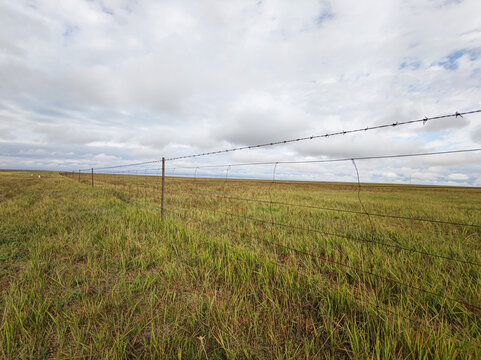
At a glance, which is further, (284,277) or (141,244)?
(141,244)

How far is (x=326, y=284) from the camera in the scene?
2627mm

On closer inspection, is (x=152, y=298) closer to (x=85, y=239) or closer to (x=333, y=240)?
(x=85, y=239)

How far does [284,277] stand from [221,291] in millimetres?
860

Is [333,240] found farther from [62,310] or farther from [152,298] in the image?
[62,310]

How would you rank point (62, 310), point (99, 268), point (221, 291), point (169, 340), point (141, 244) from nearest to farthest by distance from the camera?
point (169, 340)
point (62, 310)
point (221, 291)
point (99, 268)
point (141, 244)

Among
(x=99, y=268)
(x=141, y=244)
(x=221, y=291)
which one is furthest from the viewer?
(x=141, y=244)

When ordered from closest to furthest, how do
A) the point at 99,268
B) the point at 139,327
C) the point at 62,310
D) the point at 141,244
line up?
1. the point at 139,327
2. the point at 62,310
3. the point at 99,268
4. the point at 141,244

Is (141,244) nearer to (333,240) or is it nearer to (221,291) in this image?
(221,291)

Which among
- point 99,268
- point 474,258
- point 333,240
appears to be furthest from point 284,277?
point 474,258

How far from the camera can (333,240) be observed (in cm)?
415

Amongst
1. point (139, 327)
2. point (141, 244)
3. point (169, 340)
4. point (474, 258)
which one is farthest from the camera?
point (141, 244)

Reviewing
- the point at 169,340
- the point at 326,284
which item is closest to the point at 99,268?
the point at 169,340

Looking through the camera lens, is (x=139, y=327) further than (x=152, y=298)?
No

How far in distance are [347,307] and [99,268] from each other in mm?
3471
